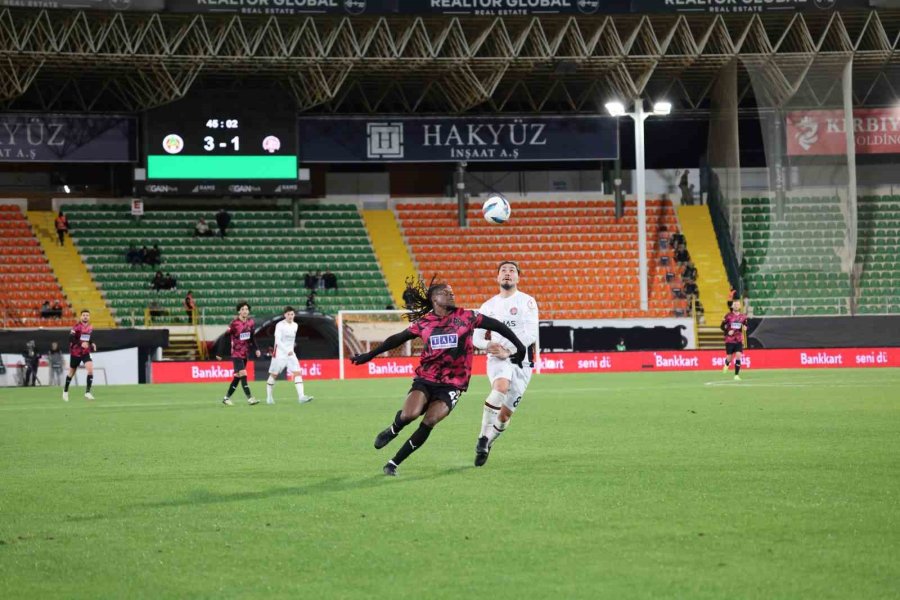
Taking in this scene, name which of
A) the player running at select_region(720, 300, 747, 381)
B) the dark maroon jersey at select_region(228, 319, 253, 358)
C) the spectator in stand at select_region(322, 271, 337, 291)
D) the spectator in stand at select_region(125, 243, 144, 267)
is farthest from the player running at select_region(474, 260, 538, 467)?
the spectator in stand at select_region(125, 243, 144, 267)

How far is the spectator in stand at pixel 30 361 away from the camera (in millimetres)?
38906

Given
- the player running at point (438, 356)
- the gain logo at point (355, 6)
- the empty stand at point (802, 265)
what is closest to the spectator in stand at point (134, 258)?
the gain logo at point (355, 6)

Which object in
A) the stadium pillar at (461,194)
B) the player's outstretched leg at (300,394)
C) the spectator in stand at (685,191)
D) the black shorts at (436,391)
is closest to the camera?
the black shorts at (436,391)

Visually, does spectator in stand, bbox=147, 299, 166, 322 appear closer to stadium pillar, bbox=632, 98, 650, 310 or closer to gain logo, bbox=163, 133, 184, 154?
gain logo, bbox=163, 133, 184, 154

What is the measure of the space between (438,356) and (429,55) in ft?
114

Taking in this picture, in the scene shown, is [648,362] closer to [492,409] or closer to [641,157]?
[641,157]

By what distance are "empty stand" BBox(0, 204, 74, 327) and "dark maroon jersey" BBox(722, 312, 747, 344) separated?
23478 millimetres

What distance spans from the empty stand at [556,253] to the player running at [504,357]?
3182 centimetres

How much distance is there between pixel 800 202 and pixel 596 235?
361 inches

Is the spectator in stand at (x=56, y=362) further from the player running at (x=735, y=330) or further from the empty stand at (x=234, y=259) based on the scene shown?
the player running at (x=735, y=330)

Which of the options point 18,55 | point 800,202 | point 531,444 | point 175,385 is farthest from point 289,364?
point 800,202

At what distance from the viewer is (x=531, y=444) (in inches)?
604

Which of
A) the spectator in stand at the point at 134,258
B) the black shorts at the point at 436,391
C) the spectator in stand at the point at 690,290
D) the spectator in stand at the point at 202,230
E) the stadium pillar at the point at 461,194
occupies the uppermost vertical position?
the stadium pillar at the point at 461,194

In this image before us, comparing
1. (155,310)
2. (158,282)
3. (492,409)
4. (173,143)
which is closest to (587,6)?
(173,143)
